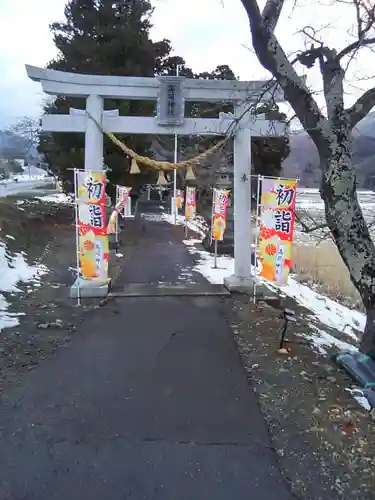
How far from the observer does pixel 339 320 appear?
9219 millimetres

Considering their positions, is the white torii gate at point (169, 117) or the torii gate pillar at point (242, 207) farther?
the torii gate pillar at point (242, 207)

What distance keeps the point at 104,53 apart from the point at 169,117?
34.7ft

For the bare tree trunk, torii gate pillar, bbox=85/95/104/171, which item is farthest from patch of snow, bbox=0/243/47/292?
the bare tree trunk

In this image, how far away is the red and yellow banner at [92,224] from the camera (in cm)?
809

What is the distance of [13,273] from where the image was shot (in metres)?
10.6

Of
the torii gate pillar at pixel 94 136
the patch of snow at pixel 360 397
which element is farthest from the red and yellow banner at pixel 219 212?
the patch of snow at pixel 360 397

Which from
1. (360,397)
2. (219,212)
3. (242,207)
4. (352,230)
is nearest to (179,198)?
(219,212)

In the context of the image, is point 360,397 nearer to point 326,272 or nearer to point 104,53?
point 326,272

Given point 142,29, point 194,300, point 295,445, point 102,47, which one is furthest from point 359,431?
point 142,29

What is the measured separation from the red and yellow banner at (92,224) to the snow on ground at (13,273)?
161 cm

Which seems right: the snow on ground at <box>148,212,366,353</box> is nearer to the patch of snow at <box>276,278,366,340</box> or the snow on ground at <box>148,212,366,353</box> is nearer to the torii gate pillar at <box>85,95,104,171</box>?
the patch of snow at <box>276,278,366,340</box>

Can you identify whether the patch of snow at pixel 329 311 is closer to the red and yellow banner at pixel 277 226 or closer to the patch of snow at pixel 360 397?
the red and yellow banner at pixel 277 226

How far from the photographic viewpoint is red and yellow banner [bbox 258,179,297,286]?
725 centimetres

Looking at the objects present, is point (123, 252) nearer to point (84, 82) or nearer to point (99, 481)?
point (84, 82)
